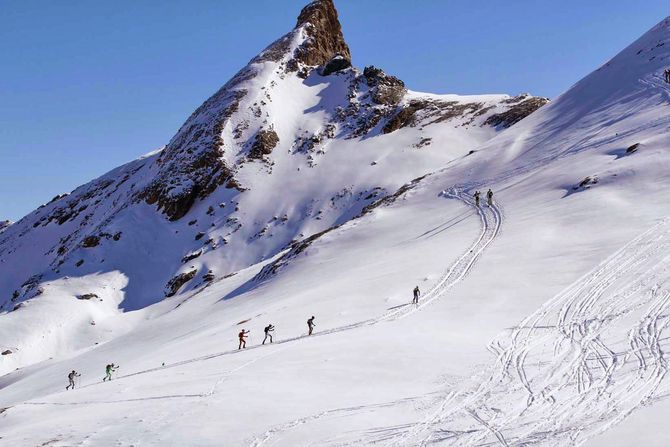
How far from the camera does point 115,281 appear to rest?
72188mm

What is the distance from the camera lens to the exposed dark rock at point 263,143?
93.7 metres

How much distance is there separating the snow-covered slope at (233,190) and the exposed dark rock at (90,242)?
49 centimetres

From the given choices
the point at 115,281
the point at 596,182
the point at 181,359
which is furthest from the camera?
the point at 115,281

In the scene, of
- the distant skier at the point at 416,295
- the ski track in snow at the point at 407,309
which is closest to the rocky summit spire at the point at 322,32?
the ski track in snow at the point at 407,309

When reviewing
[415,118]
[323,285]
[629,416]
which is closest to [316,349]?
[629,416]

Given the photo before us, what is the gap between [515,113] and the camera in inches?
3386

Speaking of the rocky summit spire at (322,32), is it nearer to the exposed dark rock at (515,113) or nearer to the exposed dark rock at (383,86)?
the exposed dark rock at (383,86)

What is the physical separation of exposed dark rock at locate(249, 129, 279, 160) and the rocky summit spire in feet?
103

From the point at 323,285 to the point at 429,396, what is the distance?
71.1ft

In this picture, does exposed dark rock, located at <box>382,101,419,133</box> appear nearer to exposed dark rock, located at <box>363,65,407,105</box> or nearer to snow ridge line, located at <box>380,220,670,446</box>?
exposed dark rock, located at <box>363,65,407,105</box>

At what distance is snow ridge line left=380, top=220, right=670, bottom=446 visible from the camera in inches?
441

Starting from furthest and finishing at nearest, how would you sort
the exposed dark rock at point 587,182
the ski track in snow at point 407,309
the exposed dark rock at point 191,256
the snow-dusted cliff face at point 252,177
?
the snow-dusted cliff face at point 252,177, the exposed dark rock at point 191,256, the exposed dark rock at point 587,182, the ski track in snow at point 407,309

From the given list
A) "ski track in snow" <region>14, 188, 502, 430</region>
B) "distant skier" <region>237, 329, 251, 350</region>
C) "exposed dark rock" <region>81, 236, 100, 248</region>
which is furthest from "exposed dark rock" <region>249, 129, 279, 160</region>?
"distant skier" <region>237, 329, 251, 350</region>

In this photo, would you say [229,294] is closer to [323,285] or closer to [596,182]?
Result: [323,285]
